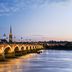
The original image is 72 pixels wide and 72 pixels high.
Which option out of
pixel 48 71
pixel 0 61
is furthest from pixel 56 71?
pixel 0 61

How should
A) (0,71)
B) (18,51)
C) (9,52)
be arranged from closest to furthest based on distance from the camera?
(0,71) < (9,52) < (18,51)

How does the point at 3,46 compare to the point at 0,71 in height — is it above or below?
above

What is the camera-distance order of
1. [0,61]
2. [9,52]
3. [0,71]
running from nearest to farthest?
[0,71]
[0,61]
[9,52]

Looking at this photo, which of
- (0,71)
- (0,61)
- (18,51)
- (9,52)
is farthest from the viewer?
(18,51)

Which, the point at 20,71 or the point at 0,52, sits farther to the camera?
the point at 0,52

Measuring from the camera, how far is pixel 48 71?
61.0 meters

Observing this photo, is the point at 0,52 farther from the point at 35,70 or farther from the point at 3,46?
the point at 35,70

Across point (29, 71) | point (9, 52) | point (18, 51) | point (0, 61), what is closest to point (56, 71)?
point (29, 71)

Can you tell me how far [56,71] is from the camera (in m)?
60.5

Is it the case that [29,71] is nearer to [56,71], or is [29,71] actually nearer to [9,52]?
[56,71]

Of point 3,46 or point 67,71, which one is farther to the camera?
point 3,46

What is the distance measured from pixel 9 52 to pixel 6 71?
44.2 m

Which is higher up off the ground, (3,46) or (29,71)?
(3,46)

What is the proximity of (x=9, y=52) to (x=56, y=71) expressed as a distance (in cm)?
4505
